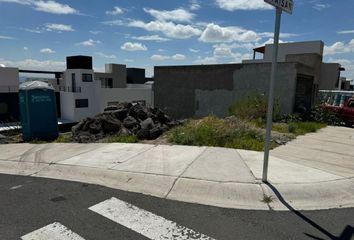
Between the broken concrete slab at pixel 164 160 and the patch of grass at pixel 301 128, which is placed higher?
the patch of grass at pixel 301 128

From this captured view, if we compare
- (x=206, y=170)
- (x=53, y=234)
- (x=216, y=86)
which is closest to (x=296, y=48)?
(x=216, y=86)

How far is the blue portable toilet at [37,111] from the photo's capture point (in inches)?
400

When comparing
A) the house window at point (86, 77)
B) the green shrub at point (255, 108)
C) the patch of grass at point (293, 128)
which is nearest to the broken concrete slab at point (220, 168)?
the patch of grass at point (293, 128)

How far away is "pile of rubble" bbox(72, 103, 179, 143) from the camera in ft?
32.6

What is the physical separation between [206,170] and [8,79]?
31.8m

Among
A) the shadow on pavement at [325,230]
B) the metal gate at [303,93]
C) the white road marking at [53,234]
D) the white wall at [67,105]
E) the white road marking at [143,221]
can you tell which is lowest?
the white wall at [67,105]

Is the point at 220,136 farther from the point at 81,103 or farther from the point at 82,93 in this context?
the point at 82,93

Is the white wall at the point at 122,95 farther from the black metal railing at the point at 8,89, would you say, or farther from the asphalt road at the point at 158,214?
the asphalt road at the point at 158,214

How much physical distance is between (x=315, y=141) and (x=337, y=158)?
2287mm

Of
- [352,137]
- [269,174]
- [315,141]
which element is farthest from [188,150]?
[352,137]

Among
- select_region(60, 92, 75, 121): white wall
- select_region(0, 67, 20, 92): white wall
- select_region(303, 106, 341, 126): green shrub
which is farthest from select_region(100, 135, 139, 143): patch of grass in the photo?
select_region(60, 92, 75, 121): white wall

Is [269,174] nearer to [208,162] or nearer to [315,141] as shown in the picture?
[208,162]

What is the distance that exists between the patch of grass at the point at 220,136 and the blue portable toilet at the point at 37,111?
14.7 ft

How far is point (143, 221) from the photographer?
13.2ft
